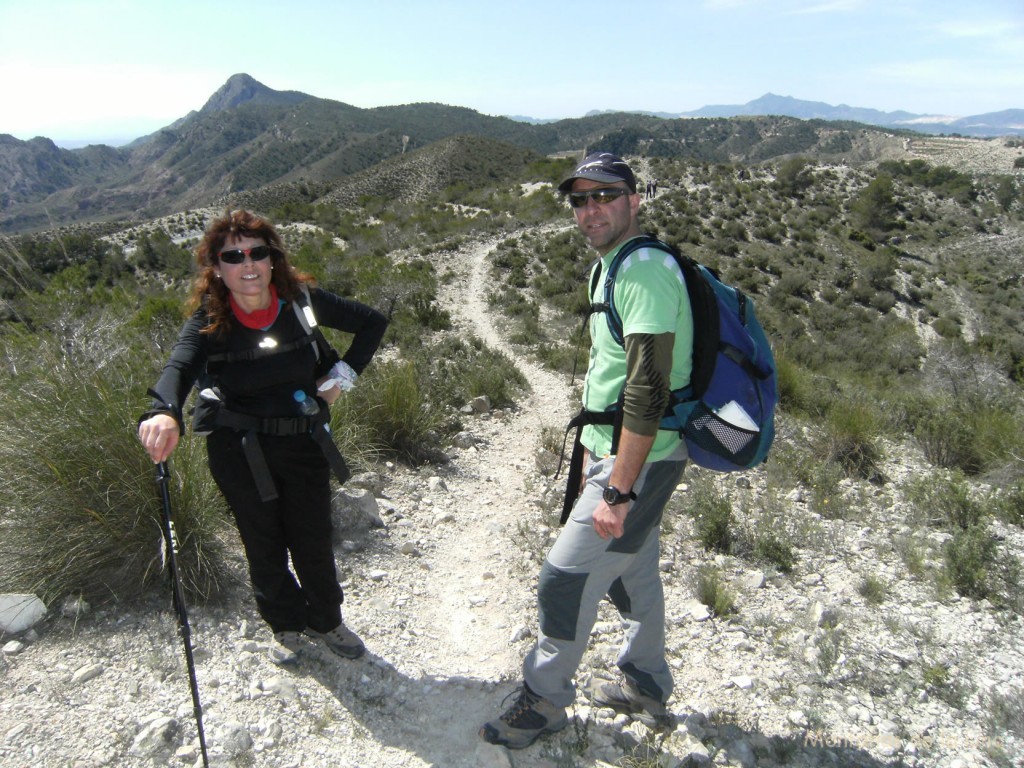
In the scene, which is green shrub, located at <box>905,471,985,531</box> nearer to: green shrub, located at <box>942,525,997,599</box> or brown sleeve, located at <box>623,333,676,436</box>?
green shrub, located at <box>942,525,997,599</box>

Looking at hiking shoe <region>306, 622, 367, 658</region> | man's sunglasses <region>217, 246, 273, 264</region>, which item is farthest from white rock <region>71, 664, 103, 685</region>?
man's sunglasses <region>217, 246, 273, 264</region>

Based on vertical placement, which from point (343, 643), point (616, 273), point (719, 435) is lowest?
point (343, 643)

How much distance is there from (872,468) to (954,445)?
83 cm

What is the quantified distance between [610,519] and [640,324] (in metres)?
0.64

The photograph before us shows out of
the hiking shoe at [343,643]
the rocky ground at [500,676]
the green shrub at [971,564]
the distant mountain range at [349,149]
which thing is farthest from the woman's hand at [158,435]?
the distant mountain range at [349,149]

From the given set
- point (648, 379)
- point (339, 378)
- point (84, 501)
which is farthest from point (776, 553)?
point (84, 501)

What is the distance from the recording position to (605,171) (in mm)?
1910

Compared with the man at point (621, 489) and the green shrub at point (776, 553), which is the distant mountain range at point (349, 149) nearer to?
the green shrub at point (776, 553)

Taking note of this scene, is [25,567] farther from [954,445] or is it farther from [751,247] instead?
[751,247]

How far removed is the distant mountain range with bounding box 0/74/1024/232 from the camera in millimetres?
58031

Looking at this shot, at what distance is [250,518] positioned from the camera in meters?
2.39

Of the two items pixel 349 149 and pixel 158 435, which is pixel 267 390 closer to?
pixel 158 435

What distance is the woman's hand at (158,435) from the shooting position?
1.87 metres

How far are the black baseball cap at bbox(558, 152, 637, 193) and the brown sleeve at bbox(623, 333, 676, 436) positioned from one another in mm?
555
